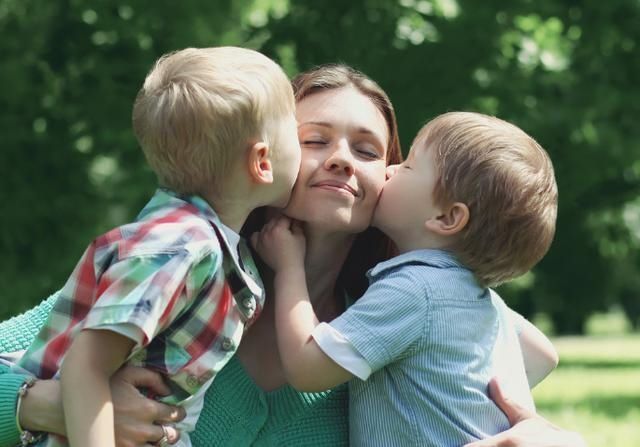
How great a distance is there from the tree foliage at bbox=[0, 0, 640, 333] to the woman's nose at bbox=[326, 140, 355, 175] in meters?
5.58

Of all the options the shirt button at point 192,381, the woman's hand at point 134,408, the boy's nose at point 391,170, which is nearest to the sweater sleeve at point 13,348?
the woman's hand at point 134,408

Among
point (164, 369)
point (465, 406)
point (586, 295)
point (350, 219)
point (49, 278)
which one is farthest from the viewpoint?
point (586, 295)

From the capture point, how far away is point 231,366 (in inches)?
116

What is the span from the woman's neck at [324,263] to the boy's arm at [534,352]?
46cm

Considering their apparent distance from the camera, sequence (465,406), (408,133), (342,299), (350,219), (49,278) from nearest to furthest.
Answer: (465,406) → (350,219) → (342,299) → (408,133) → (49,278)

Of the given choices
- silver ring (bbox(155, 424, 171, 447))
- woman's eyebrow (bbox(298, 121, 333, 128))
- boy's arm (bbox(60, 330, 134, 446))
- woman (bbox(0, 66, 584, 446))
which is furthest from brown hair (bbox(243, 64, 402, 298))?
boy's arm (bbox(60, 330, 134, 446))

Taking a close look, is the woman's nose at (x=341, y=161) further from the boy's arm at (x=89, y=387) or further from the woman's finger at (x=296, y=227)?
the boy's arm at (x=89, y=387)

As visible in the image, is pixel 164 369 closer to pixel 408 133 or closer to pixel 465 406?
pixel 465 406

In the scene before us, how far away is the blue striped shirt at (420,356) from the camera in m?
2.74

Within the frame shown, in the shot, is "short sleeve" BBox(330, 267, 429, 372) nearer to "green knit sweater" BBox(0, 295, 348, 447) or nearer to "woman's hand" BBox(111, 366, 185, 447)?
"green knit sweater" BBox(0, 295, 348, 447)

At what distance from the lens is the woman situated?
2939 millimetres

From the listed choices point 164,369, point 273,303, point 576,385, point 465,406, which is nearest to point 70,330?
point 164,369

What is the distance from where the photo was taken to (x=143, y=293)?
7.92ft

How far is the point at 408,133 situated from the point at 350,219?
19.4 ft
